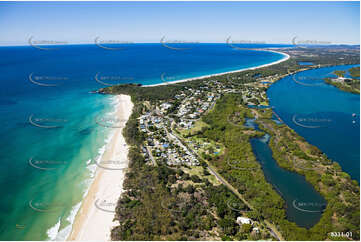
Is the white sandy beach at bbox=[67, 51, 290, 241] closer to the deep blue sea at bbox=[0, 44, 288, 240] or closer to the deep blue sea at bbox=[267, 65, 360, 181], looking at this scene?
the deep blue sea at bbox=[0, 44, 288, 240]

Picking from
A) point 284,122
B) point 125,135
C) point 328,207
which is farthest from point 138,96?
point 328,207

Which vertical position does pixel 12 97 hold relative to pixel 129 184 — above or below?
above

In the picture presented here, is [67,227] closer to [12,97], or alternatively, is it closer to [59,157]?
[59,157]

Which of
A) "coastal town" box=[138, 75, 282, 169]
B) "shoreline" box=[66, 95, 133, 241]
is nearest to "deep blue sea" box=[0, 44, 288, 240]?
"shoreline" box=[66, 95, 133, 241]

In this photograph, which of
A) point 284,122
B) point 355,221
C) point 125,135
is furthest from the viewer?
point 284,122

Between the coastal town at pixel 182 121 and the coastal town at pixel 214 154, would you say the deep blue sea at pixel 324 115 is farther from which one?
the coastal town at pixel 182 121

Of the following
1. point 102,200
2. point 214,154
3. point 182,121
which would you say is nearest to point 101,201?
point 102,200
